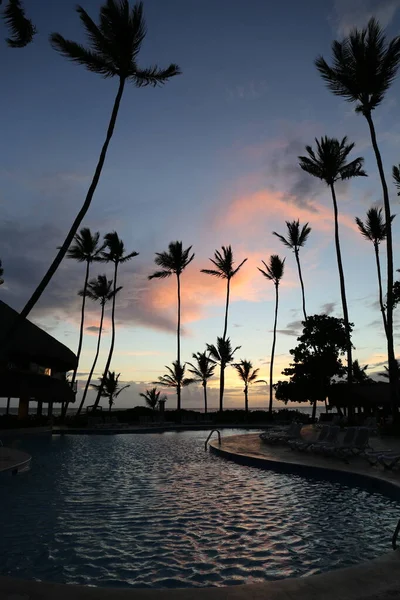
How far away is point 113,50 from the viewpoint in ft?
46.9

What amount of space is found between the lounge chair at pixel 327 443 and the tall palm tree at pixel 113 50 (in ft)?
32.4

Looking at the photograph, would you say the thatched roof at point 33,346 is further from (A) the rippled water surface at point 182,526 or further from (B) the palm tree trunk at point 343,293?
(B) the palm tree trunk at point 343,293

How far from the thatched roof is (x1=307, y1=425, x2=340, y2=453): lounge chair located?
15769 mm

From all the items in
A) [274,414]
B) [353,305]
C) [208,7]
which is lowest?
[274,414]

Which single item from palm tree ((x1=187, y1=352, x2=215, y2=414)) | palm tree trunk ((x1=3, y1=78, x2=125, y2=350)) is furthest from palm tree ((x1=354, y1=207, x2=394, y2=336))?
palm tree trunk ((x1=3, y1=78, x2=125, y2=350))

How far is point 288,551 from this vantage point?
17.6ft

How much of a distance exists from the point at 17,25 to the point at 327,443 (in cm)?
1523

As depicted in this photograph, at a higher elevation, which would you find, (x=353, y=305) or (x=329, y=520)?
(x=353, y=305)

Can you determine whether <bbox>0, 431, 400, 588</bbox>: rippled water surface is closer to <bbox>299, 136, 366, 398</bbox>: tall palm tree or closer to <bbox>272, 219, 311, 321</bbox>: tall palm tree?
<bbox>299, 136, 366, 398</bbox>: tall palm tree

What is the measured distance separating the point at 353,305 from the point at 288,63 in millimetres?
17246

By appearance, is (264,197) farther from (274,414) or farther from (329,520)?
(274,414)

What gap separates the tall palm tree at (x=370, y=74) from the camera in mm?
19156

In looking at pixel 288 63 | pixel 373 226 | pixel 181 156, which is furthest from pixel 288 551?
pixel 373 226

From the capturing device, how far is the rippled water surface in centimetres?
485
